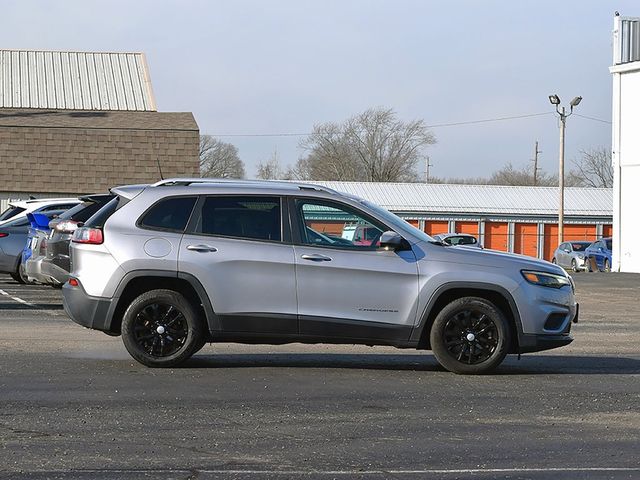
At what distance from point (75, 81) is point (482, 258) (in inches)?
1372

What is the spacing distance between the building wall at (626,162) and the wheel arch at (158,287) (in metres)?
28.3

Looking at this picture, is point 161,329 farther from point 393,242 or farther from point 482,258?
point 482,258

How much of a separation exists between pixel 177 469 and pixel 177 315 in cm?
425

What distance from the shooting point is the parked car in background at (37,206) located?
69.9 feet

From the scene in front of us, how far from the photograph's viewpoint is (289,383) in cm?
1051

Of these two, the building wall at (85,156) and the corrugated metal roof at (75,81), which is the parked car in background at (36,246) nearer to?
the building wall at (85,156)

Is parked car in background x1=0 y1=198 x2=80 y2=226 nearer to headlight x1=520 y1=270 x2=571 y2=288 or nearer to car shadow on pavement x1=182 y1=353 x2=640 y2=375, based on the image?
car shadow on pavement x1=182 y1=353 x2=640 y2=375

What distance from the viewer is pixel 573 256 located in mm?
45500

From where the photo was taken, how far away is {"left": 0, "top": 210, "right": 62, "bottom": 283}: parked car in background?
2219 centimetres

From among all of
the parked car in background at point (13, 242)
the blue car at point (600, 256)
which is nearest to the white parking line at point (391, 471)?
the parked car in background at point (13, 242)

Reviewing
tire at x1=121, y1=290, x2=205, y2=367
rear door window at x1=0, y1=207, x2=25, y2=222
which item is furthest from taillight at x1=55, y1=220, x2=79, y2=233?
rear door window at x1=0, y1=207, x2=25, y2=222

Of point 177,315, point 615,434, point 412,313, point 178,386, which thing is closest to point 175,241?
point 177,315

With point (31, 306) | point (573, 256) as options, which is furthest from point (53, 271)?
point (573, 256)

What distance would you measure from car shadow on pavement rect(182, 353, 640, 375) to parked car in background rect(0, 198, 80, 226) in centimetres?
948
